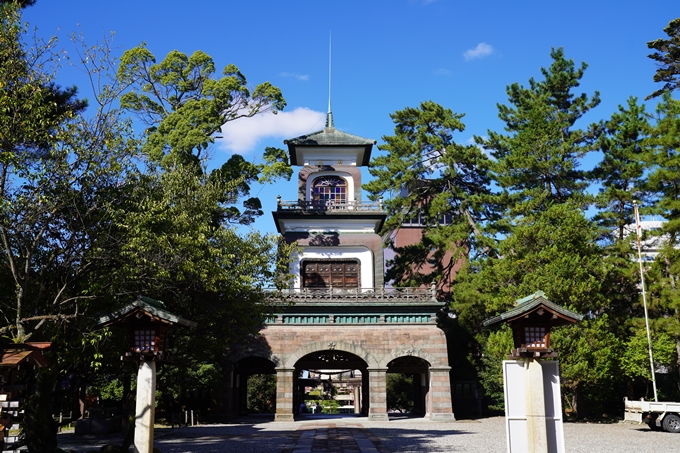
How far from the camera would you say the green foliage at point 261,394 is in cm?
3825

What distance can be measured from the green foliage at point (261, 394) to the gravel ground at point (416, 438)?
13335mm

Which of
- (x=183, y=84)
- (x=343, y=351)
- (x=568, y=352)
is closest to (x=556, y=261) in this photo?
(x=568, y=352)

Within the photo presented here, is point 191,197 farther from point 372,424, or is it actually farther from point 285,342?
point 372,424

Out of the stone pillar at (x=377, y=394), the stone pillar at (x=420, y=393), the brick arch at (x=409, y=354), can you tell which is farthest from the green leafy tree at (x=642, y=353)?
the stone pillar at (x=377, y=394)

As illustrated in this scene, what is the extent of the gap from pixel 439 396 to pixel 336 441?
995 cm

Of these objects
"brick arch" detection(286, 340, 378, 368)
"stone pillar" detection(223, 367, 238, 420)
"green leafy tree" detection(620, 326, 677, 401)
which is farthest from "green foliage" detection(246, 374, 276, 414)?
"green leafy tree" detection(620, 326, 677, 401)

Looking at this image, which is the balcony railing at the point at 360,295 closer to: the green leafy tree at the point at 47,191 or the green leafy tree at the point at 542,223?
the green leafy tree at the point at 542,223

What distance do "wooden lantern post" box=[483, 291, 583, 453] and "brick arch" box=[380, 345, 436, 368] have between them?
47.9 ft

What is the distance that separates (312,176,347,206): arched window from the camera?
1225 inches

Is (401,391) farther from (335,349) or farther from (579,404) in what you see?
(335,349)

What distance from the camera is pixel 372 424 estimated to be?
24812mm

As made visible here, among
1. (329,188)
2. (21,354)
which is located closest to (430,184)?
(329,188)

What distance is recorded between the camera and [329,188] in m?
31.3

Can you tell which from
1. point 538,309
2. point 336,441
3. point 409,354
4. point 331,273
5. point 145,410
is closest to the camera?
point 145,410
